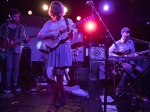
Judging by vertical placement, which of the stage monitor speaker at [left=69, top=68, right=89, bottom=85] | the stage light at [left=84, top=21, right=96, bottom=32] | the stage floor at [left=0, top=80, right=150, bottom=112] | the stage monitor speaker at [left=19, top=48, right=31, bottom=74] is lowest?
the stage floor at [left=0, top=80, right=150, bottom=112]

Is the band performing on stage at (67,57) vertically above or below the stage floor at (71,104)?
above

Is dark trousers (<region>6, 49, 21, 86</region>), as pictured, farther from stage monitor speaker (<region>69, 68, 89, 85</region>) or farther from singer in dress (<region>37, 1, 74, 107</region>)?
stage monitor speaker (<region>69, 68, 89, 85</region>)

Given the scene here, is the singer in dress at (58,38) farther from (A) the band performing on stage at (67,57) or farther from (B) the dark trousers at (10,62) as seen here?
(B) the dark trousers at (10,62)

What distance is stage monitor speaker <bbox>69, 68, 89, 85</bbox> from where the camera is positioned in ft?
17.9

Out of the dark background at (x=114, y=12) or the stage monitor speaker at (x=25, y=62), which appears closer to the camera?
the dark background at (x=114, y=12)

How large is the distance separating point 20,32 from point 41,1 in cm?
400

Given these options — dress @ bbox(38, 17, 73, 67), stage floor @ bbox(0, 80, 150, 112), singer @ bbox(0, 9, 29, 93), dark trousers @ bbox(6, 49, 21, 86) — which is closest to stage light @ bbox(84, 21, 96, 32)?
singer @ bbox(0, 9, 29, 93)

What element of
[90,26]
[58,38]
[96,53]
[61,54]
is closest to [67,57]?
[61,54]

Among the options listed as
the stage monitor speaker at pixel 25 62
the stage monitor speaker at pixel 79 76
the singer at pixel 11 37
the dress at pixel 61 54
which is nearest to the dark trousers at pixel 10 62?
the singer at pixel 11 37

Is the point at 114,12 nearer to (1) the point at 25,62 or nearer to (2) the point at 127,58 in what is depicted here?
(2) the point at 127,58

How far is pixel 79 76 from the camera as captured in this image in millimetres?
5469

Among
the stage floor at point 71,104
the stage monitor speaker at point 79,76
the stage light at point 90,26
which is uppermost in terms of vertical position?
the stage light at point 90,26

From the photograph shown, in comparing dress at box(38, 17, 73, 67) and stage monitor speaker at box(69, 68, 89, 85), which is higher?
dress at box(38, 17, 73, 67)

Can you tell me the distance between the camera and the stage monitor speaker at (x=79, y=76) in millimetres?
5449
